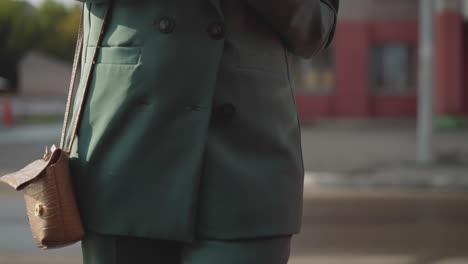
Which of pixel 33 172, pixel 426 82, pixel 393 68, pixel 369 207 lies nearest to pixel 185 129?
pixel 33 172

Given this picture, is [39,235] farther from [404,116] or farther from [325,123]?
[404,116]

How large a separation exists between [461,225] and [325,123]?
15207 mm

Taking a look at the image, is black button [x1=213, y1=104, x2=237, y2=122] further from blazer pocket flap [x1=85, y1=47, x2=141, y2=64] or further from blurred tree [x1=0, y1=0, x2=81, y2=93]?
blurred tree [x1=0, y1=0, x2=81, y2=93]

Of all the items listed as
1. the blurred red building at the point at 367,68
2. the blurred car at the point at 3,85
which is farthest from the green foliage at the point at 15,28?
the blurred red building at the point at 367,68

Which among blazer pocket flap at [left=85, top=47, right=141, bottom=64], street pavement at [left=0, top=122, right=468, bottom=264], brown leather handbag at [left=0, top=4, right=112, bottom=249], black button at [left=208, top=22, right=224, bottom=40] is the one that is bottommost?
street pavement at [left=0, top=122, right=468, bottom=264]

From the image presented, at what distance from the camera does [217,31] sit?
1.48 metres

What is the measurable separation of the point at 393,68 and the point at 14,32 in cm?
3955

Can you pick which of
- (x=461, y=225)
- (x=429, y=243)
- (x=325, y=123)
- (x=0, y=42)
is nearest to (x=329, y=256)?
(x=429, y=243)

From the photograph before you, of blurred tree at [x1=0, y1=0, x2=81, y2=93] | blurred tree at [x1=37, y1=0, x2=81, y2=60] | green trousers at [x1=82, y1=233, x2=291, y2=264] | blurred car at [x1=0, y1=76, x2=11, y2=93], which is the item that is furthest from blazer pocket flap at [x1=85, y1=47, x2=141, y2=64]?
blurred tree at [x1=37, y1=0, x2=81, y2=60]

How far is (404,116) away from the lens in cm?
2319

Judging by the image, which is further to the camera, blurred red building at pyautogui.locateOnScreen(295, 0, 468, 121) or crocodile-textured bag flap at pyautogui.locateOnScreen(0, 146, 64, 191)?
blurred red building at pyautogui.locateOnScreen(295, 0, 468, 121)

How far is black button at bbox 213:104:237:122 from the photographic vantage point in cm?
148

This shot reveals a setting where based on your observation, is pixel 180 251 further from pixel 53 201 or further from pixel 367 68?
pixel 367 68

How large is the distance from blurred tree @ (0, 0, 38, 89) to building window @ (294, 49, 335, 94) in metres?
33.2
